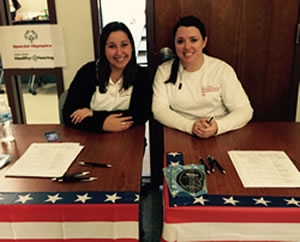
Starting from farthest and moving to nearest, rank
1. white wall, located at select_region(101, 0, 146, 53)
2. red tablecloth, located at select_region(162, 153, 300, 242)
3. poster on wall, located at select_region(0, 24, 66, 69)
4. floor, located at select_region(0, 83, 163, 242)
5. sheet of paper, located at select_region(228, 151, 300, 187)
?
white wall, located at select_region(101, 0, 146, 53) < poster on wall, located at select_region(0, 24, 66, 69) < floor, located at select_region(0, 83, 163, 242) < sheet of paper, located at select_region(228, 151, 300, 187) < red tablecloth, located at select_region(162, 153, 300, 242)

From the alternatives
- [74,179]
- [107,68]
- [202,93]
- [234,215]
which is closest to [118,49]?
[107,68]

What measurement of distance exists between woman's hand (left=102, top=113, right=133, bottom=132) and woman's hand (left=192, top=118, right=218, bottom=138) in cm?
34

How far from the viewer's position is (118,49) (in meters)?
1.72

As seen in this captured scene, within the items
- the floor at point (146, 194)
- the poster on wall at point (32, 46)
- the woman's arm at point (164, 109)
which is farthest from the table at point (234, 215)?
the poster on wall at point (32, 46)

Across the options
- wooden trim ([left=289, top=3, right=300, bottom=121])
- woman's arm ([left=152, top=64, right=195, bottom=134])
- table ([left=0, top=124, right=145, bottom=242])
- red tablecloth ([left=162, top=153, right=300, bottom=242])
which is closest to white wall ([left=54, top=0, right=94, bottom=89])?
woman's arm ([left=152, top=64, right=195, bottom=134])

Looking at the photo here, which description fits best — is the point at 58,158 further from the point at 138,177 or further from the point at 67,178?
the point at 138,177

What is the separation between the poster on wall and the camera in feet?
7.32

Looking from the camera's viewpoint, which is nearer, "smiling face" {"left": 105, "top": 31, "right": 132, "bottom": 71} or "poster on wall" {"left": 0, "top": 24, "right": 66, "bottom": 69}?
"smiling face" {"left": 105, "top": 31, "right": 132, "bottom": 71}

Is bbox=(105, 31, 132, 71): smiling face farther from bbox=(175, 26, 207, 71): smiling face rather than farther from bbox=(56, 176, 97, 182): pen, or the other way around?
bbox=(56, 176, 97, 182): pen

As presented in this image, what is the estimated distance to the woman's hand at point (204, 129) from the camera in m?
1.46

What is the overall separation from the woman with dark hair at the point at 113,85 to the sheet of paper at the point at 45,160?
0.28 metres

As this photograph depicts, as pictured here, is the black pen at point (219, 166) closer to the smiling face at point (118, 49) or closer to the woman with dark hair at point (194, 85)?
the woman with dark hair at point (194, 85)

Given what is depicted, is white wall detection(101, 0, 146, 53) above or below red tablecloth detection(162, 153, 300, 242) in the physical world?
above

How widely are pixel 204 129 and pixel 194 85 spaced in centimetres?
42
